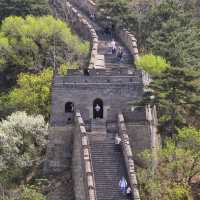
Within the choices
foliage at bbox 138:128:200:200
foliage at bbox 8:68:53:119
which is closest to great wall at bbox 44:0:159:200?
foliage at bbox 138:128:200:200

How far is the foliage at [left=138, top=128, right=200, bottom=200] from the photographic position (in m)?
48.9

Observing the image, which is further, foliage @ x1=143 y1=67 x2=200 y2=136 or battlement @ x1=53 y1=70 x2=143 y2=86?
battlement @ x1=53 y1=70 x2=143 y2=86

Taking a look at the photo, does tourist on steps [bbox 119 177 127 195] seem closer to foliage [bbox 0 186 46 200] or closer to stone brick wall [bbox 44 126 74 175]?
foliage [bbox 0 186 46 200]

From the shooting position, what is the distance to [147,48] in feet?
245

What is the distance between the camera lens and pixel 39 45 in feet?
258

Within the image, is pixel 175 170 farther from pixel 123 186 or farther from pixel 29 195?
pixel 29 195

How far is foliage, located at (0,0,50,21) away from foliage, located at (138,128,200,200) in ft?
126

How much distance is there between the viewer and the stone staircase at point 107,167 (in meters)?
47.7

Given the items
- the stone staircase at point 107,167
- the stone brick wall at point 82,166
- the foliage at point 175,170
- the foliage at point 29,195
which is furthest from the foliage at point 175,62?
the foliage at point 29,195

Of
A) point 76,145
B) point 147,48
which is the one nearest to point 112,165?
point 76,145

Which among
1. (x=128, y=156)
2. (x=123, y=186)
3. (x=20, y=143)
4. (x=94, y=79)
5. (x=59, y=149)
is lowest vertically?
(x=123, y=186)

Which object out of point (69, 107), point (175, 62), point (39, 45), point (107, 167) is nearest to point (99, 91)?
point (69, 107)

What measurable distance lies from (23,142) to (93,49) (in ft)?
41.7

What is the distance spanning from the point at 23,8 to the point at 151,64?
27.0m
